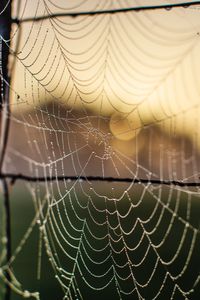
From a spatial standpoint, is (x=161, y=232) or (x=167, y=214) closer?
(x=161, y=232)

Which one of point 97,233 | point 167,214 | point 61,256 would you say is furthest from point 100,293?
point 167,214

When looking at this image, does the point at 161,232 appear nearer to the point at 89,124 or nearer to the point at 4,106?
the point at 89,124

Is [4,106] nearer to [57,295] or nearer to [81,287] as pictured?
[57,295]

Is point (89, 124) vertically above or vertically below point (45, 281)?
above

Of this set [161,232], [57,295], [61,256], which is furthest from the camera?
[161,232]

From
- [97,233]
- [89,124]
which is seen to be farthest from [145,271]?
[89,124]

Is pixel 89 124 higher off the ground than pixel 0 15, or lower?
lower

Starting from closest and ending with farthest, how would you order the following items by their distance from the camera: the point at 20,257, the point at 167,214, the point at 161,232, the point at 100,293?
the point at 100,293 < the point at 20,257 < the point at 161,232 < the point at 167,214

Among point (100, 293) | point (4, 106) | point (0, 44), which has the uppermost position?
point (0, 44)

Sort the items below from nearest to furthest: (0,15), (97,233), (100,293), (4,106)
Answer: (4,106), (0,15), (100,293), (97,233)

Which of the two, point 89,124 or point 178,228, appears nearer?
point 89,124
